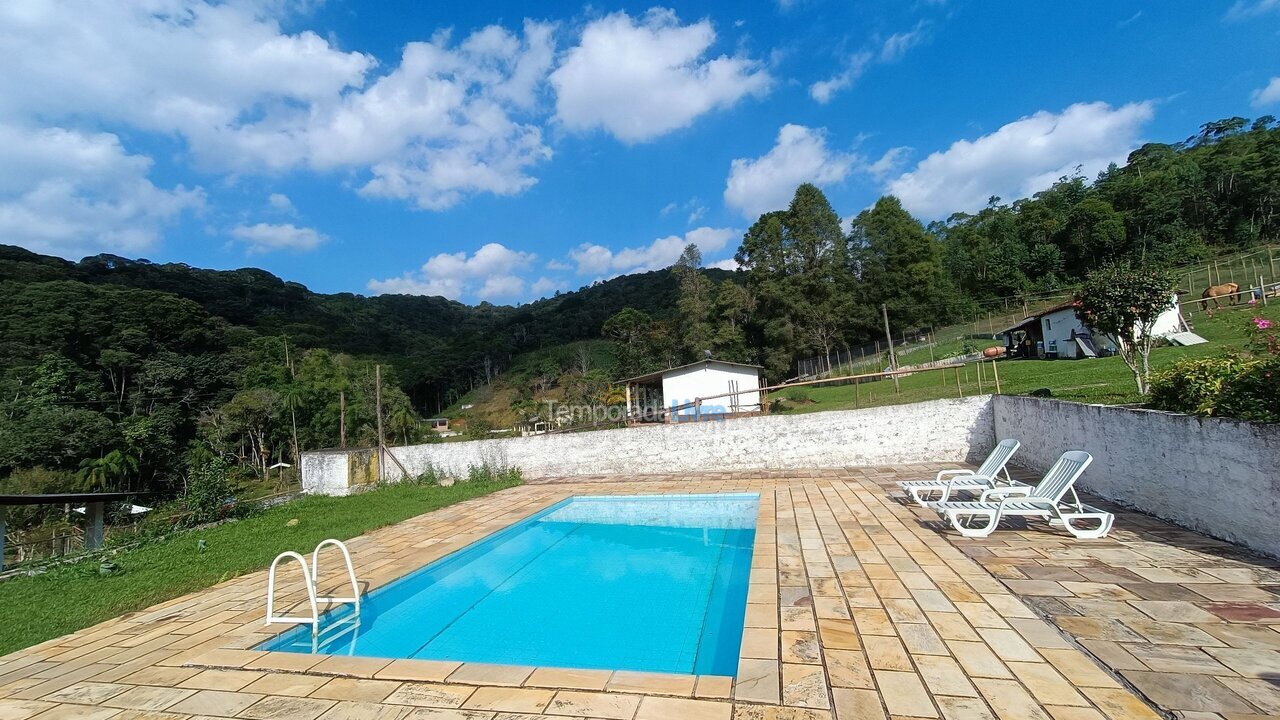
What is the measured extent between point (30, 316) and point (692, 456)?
47629 millimetres

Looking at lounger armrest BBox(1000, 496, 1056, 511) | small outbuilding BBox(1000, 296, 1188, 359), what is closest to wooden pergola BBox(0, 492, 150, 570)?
lounger armrest BBox(1000, 496, 1056, 511)

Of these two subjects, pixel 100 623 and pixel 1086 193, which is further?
pixel 1086 193

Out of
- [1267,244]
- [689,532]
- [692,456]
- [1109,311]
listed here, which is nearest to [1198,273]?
[1267,244]

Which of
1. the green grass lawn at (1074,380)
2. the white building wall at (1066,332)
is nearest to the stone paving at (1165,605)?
the green grass lawn at (1074,380)

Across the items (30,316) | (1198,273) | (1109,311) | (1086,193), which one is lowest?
(1109,311)

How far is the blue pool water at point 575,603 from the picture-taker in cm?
416

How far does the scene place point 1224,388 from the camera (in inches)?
181

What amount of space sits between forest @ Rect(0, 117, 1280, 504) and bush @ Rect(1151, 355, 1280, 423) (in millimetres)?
24592

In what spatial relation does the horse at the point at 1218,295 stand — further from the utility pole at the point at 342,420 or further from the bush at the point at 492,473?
the utility pole at the point at 342,420

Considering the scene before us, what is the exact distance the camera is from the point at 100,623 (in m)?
4.62

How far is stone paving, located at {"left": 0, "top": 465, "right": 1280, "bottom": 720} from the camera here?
254 cm

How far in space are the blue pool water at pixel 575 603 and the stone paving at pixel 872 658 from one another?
58 cm

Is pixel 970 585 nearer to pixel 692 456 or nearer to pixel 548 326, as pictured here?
pixel 692 456

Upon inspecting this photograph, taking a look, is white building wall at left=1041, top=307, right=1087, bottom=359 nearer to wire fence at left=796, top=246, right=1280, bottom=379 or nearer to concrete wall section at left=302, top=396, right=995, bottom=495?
wire fence at left=796, top=246, right=1280, bottom=379
